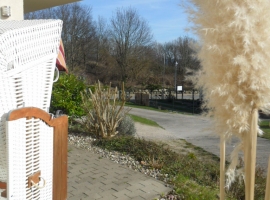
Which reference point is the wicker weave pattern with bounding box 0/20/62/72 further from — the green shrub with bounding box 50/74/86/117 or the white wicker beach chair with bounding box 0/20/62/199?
the green shrub with bounding box 50/74/86/117

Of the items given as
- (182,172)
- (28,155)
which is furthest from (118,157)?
(28,155)

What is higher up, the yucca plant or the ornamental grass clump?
the yucca plant

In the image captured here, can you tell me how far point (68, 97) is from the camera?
25.7 feet

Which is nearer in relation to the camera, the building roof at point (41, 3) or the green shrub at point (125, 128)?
the building roof at point (41, 3)

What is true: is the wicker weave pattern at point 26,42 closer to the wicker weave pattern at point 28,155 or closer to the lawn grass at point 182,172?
the wicker weave pattern at point 28,155

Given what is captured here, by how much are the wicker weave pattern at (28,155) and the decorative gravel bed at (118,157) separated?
7.62 ft

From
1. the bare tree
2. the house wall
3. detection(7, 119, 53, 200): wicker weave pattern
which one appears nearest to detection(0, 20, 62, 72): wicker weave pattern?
detection(7, 119, 53, 200): wicker weave pattern

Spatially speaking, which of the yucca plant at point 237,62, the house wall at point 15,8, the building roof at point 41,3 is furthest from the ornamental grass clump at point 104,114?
the yucca plant at point 237,62

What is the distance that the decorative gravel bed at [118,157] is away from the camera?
4336 mm

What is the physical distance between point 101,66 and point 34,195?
113 ft

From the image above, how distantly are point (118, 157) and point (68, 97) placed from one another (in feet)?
10.4

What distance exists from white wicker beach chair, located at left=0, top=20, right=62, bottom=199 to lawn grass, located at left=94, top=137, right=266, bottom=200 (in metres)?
2.61

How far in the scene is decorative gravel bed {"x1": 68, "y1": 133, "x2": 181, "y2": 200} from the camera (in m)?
4.34

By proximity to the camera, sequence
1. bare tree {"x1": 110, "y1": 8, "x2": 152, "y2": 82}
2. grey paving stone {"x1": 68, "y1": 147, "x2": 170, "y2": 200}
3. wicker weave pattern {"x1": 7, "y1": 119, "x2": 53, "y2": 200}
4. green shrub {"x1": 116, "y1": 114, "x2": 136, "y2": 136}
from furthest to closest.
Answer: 1. bare tree {"x1": 110, "y1": 8, "x2": 152, "y2": 82}
2. green shrub {"x1": 116, "y1": 114, "x2": 136, "y2": 136}
3. grey paving stone {"x1": 68, "y1": 147, "x2": 170, "y2": 200}
4. wicker weave pattern {"x1": 7, "y1": 119, "x2": 53, "y2": 200}
